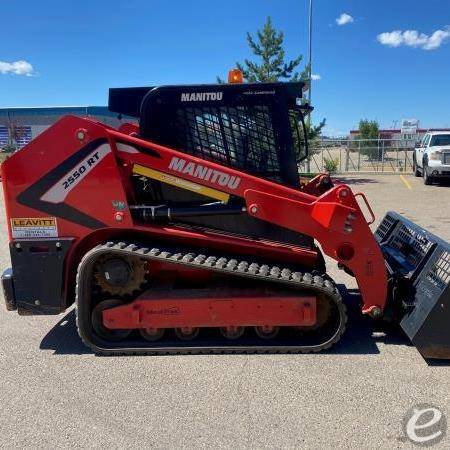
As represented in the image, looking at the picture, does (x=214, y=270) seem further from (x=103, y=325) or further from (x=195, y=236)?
(x=103, y=325)

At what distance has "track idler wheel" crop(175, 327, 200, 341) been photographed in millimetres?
4086

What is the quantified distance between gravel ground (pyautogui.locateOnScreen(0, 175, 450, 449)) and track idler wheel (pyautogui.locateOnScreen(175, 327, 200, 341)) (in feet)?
0.85

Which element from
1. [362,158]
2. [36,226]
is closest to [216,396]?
[36,226]

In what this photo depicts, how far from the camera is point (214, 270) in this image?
380 cm

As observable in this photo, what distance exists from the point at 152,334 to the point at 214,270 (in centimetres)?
89

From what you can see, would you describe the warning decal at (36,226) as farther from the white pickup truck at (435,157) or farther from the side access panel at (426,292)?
the white pickup truck at (435,157)

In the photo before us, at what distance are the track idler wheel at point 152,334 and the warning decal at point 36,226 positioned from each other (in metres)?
1.18

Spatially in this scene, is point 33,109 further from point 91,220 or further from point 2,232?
point 91,220

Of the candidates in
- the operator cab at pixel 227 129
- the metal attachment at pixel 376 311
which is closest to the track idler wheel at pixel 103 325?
the operator cab at pixel 227 129

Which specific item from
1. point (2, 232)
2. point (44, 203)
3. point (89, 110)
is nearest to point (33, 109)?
point (89, 110)

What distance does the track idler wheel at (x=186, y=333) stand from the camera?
409 centimetres

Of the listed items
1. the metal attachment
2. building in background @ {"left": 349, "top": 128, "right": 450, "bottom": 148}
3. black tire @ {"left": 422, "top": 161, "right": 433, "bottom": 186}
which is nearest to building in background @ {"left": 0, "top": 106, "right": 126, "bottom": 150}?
building in background @ {"left": 349, "top": 128, "right": 450, "bottom": 148}

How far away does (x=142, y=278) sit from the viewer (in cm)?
402

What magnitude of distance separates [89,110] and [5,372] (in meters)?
29.1
